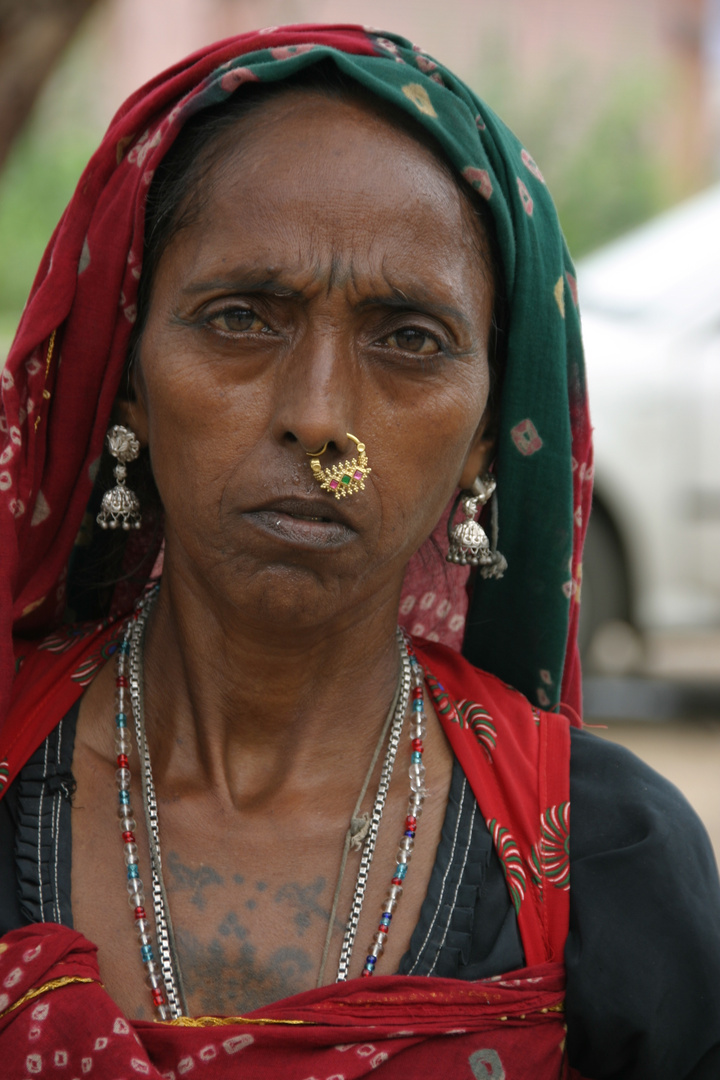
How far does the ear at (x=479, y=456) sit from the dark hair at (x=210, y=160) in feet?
0.87

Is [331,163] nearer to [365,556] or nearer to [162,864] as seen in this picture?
[365,556]

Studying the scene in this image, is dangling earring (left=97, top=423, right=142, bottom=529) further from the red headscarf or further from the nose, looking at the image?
the nose

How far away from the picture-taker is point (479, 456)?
2.10m

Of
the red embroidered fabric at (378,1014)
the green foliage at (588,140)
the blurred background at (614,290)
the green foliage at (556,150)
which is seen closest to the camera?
the red embroidered fabric at (378,1014)

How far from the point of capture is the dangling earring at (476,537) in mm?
2082

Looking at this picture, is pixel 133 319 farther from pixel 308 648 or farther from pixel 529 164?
pixel 529 164

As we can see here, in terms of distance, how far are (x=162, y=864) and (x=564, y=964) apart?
63 centimetres

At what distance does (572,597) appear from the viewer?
2213mm

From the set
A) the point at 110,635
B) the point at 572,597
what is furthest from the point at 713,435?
the point at 110,635

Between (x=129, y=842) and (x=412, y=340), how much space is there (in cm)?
90

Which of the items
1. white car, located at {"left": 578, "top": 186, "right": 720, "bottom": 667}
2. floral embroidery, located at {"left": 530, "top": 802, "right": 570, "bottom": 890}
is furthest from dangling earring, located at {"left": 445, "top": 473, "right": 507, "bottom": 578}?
white car, located at {"left": 578, "top": 186, "right": 720, "bottom": 667}

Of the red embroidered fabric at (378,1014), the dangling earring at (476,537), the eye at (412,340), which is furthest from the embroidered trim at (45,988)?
the eye at (412,340)

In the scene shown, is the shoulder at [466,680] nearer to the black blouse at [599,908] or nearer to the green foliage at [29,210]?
the black blouse at [599,908]

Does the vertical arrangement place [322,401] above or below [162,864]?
above
